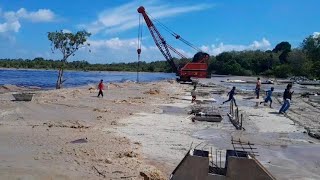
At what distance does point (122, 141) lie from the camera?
13641 millimetres

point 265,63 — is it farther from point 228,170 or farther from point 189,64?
point 228,170

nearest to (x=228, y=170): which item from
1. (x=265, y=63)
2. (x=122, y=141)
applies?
(x=122, y=141)

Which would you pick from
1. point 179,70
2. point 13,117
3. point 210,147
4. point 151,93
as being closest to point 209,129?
point 210,147

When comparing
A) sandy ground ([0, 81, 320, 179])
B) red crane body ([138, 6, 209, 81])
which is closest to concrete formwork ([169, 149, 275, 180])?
sandy ground ([0, 81, 320, 179])

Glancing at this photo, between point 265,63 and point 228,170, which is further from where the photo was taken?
point 265,63

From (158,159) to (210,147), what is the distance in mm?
2763

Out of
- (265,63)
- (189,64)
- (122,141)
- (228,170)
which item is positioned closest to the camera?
(228,170)

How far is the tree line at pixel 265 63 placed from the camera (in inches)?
4067

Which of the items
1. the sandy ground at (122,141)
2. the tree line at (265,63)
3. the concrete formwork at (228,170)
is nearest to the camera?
the concrete formwork at (228,170)

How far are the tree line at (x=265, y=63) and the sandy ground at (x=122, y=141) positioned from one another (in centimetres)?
5800

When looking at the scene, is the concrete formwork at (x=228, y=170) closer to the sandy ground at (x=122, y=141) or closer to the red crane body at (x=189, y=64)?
the sandy ground at (x=122, y=141)

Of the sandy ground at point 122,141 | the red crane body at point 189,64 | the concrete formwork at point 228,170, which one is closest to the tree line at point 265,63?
the red crane body at point 189,64

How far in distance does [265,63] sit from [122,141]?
399 feet

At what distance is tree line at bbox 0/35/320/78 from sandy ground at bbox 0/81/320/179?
58003mm
